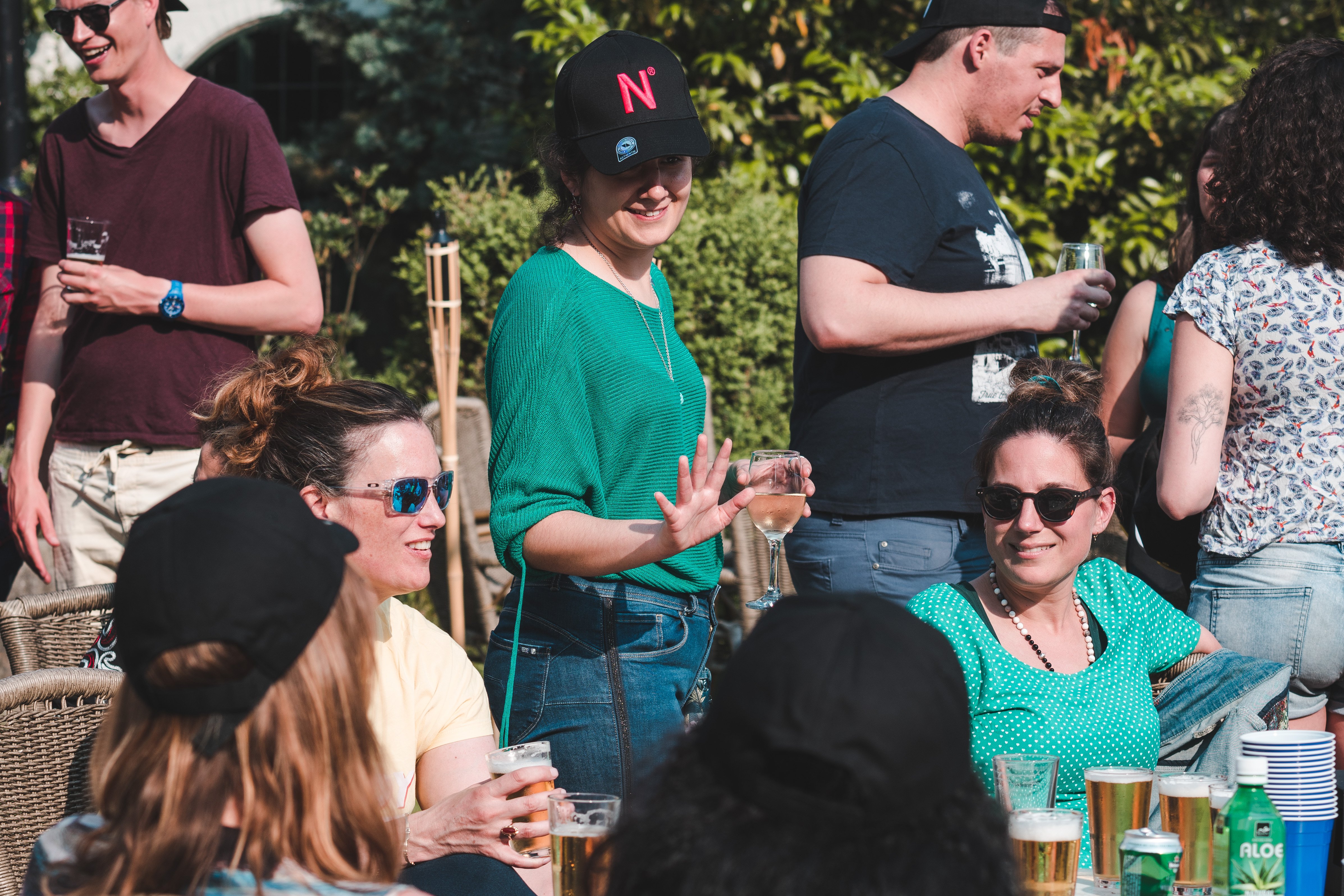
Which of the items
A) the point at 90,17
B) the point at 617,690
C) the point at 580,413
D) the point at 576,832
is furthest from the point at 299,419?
the point at 90,17

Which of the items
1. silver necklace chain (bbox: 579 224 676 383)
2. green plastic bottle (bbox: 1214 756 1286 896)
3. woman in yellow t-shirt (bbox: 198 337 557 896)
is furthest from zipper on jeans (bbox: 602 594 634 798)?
green plastic bottle (bbox: 1214 756 1286 896)

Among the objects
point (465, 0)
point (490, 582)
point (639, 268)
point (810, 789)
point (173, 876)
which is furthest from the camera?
point (465, 0)

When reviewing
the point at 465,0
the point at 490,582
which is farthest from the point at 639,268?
the point at 465,0

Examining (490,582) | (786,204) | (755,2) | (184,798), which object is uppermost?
(755,2)

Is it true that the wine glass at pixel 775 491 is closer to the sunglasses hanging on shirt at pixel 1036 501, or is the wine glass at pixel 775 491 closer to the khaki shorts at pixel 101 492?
the sunglasses hanging on shirt at pixel 1036 501

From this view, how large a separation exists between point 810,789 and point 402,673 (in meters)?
1.38

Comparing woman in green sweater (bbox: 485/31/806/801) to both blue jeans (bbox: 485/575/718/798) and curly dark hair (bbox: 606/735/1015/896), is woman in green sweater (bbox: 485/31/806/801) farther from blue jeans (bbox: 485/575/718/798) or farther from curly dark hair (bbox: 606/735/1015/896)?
curly dark hair (bbox: 606/735/1015/896)

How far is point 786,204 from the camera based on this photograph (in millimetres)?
7309

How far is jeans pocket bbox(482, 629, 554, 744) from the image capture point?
8.02ft

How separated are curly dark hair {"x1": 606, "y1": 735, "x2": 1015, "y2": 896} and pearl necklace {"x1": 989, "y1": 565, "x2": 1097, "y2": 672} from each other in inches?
54.1

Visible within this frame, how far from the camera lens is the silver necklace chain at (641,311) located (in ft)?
8.41

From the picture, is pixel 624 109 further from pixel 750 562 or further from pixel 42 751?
pixel 750 562

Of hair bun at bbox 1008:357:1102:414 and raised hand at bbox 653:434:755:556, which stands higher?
hair bun at bbox 1008:357:1102:414

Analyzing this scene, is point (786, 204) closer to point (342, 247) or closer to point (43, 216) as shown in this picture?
point (342, 247)
